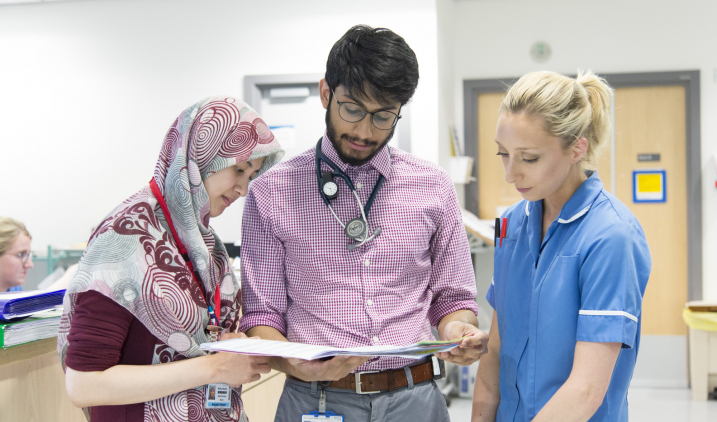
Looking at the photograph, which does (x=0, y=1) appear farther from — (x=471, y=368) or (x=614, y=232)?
(x=614, y=232)

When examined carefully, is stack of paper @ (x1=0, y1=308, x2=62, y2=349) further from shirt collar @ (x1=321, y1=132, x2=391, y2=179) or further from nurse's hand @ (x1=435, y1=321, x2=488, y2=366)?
nurse's hand @ (x1=435, y1=321, x2=488, y2=366)

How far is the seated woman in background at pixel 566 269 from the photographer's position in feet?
3.51

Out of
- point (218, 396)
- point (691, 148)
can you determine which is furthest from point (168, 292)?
point (691, 148)

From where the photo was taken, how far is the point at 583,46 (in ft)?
15.9

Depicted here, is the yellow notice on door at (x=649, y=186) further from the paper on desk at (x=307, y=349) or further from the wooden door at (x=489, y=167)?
the paper on desk at (x=307, y=349)

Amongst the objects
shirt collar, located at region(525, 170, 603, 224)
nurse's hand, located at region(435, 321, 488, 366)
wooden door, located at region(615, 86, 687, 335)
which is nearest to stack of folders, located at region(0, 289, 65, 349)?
nurse's hand, located at region(435, 321, 488, 366)

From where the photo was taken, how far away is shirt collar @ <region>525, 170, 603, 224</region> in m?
1.17

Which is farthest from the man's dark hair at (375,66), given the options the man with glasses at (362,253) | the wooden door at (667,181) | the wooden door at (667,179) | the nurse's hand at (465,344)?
the wooden door at (667,181)

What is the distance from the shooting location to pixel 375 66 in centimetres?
133

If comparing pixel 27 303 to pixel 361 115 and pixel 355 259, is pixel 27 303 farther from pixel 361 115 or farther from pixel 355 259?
pixel 361 115

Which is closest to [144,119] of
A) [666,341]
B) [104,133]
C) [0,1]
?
[104,133]

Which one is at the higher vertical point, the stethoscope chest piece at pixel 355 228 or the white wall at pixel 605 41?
the white wall at pixel 605 41

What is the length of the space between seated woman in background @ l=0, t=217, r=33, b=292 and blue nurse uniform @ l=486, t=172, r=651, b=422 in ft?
9.48

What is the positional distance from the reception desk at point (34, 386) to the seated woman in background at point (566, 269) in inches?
49.0
